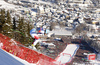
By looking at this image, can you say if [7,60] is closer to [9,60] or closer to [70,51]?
[9,60]

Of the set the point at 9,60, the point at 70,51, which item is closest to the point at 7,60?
the point at 9,60

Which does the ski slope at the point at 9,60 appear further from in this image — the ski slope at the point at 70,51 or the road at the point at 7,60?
the ski slope at the point at 70,51

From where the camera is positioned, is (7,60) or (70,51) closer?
(7,60)

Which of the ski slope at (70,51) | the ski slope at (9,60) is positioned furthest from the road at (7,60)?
the ski slope at (70,51)

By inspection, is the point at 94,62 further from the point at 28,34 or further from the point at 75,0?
the point at 75,0

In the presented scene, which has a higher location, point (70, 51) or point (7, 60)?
point (7, 60)

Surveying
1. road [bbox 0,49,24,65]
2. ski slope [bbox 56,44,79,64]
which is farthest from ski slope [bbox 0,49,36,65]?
ski slope [bbox 56,44,79,64]

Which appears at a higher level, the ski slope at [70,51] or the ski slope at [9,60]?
the ski slope at [9,60]

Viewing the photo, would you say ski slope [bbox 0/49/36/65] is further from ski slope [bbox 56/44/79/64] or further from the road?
ski slope [bbox 56/44/79/64]

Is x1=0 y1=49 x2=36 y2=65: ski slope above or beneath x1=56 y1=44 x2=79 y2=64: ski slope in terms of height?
above

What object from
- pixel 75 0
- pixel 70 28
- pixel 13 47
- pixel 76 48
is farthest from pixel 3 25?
pixel 75 0

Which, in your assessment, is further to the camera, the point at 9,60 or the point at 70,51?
the point at 70,51
